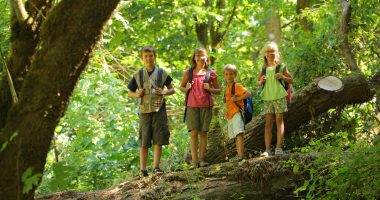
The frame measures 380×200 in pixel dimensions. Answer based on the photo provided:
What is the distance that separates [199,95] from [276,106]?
969mm

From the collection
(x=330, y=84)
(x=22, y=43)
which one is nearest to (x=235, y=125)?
(x=330, y=84)

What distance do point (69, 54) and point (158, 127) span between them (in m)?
3.64

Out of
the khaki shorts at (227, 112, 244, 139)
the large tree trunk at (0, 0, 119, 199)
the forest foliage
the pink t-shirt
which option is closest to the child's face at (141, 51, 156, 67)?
the forest foliage

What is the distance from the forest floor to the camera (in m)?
6.07

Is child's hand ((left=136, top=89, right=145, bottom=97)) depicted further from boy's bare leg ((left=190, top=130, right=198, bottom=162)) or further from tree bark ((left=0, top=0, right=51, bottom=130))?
tree bark ((left=0, top=0, right=51, bottom=130))

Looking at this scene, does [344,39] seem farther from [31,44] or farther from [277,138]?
[31,44]

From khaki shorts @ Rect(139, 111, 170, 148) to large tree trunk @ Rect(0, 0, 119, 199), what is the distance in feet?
11.6

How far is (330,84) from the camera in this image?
24.2 feet

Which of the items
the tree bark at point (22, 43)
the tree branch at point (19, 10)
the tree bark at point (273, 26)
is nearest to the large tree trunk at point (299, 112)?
the tree bark at point (22, 43)

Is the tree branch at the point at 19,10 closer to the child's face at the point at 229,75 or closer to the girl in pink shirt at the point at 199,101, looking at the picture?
the girl in pink shirt at the point at 199,101

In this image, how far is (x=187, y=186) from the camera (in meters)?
6.23

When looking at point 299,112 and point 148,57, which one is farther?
point 299,112

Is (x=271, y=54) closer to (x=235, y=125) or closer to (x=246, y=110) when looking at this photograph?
(x=246, y=110)

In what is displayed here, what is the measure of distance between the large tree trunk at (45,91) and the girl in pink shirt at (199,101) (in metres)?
A: 3.64
